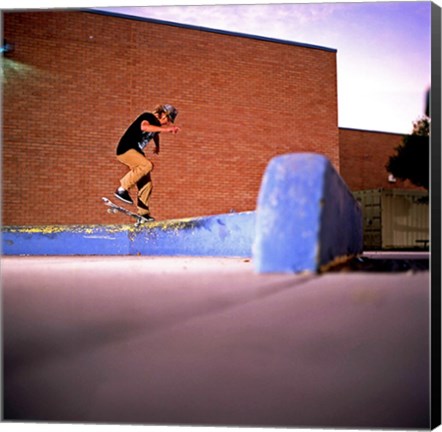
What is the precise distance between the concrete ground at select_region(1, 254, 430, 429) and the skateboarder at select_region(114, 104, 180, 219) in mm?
4884

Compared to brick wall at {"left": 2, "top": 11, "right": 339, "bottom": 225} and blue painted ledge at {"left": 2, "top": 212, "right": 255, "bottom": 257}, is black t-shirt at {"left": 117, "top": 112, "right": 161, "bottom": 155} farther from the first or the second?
blue painted ledge at {"left": 2, "top": 212, "right": 255, "bottom": 257}

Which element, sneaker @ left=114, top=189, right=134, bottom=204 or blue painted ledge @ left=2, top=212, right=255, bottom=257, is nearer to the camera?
blue painted ledge @ left=2, top=212, right=255, bottom=257

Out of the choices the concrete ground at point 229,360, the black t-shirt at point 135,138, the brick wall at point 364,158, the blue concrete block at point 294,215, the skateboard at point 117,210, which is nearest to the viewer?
the concrete ground at point 229,360

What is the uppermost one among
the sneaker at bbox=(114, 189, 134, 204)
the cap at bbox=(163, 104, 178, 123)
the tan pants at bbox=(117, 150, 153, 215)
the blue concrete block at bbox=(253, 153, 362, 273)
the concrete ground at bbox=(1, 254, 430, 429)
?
the cap at bbox=(163, 104, 178, 123)

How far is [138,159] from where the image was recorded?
6.55 metres

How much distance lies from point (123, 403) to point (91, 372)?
14cm

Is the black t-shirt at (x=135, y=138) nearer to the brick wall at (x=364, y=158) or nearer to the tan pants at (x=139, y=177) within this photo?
the tan pants at (x=139, y=177)

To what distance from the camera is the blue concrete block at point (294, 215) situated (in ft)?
5.98

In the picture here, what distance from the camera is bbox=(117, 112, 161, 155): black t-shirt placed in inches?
263

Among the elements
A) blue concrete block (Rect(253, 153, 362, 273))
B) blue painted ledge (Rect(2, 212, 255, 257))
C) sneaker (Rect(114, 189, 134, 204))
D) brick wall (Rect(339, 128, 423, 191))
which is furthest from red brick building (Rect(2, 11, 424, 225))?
brick wall (Rect(339, 128, 423, 191))

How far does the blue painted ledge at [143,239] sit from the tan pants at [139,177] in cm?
142

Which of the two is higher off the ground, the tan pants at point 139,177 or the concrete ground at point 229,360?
the tan pants at point 139,177

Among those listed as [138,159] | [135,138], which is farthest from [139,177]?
[135,138]

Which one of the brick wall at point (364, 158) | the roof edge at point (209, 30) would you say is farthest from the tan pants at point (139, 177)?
the brick wall at point (364, 158)
